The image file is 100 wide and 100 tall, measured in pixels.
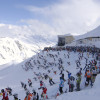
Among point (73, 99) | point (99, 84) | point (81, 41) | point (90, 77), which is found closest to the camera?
point (73, 99)

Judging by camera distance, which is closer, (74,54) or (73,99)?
(73,99)

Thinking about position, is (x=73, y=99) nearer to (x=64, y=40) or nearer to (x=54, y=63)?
(x=54, y=63)

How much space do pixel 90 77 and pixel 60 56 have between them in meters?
21.6

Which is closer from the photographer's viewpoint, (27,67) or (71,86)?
(71,86)

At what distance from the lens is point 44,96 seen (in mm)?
13102

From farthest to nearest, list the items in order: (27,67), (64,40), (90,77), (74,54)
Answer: (64,40) < (27,67) < (74,54) < (90,77)

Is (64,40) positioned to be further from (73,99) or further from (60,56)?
(73,99)

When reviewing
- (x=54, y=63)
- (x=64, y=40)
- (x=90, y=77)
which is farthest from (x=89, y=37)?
(x=90, y=77)

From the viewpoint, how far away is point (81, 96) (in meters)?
11.2

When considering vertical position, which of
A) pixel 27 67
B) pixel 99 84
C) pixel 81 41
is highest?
pixel 81 41

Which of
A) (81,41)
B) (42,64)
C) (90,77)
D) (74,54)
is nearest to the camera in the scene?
(90,77)

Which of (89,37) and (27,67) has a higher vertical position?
(89,37)

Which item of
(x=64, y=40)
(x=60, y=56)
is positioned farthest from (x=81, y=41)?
(x=60, y=56)

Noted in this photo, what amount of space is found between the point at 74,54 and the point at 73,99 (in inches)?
901
